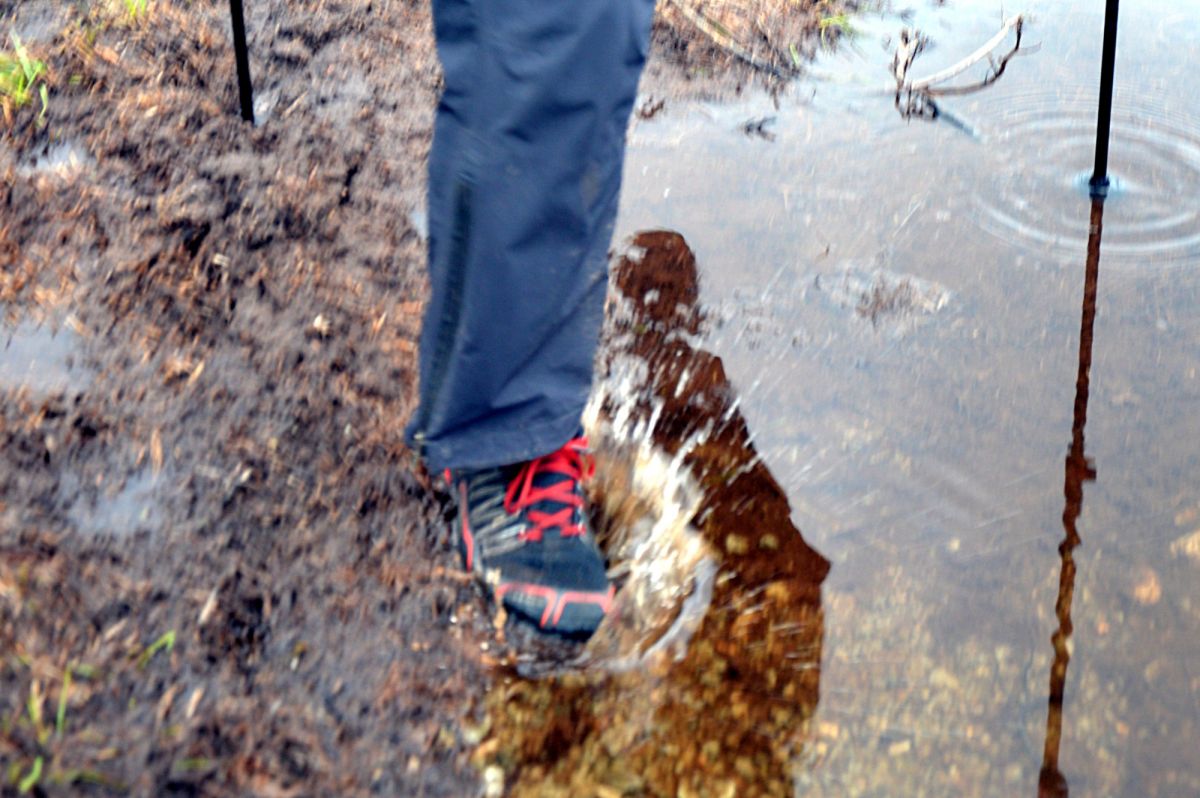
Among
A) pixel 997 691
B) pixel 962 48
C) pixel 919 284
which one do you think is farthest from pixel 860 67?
pixel 997 691

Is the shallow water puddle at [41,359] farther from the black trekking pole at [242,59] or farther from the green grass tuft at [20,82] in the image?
the black trekking pole at [242,59]

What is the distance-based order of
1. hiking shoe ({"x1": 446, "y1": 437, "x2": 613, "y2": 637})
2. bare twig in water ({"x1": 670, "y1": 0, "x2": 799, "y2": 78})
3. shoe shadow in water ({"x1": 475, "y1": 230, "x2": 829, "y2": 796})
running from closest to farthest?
shoe shadow in water ({"x1": 475, "y1": 230, "x2": 829, "y2": 796}) < hiking shoe ({"x1": 446, "y1": 437, "x2": 613, "y2": 637}) < bare twig in water ({"x1": 670, "y1": 0, "x2": 799, "y2": 78})

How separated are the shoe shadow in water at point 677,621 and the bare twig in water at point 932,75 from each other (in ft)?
3.52

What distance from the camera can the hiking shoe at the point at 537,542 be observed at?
1.87 meters

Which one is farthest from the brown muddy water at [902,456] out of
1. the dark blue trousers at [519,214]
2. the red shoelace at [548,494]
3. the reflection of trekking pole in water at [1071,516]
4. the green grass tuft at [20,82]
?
the green grass tuft at [20,82]

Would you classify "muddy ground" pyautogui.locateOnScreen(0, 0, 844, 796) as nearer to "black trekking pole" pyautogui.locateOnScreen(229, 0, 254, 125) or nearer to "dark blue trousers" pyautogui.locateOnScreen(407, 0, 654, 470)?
"black trekking pole" pyautogui.locateOnScreen(229, 0, 254, 125)

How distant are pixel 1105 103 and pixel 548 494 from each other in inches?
65.0

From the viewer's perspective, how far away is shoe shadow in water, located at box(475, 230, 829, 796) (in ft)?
5.55

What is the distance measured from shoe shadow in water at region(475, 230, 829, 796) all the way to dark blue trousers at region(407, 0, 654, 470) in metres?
0.34

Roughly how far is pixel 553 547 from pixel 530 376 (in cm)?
31

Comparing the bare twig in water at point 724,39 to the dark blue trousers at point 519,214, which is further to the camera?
the bare twig in water at point 724,39

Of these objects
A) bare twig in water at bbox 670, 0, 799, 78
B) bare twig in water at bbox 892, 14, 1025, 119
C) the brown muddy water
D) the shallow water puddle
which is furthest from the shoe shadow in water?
bare twig in water at bbox 670, 0, 799, 78

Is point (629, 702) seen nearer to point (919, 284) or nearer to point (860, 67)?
point (919, 284)

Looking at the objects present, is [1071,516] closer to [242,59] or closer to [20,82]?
[242,59]
